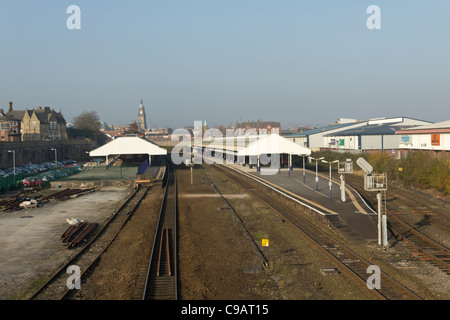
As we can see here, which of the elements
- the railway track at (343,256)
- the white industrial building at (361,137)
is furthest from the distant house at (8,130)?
the railway track at (343,256)

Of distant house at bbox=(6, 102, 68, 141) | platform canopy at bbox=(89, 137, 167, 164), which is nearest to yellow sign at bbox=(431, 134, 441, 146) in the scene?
platform canopy at bbox=(89, 137, 167, 164)

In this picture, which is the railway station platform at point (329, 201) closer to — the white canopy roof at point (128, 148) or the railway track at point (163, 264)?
the railway track at point (163, 264)

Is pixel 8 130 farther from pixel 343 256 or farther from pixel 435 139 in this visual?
pixel 343 256

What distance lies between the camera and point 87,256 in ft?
56.7

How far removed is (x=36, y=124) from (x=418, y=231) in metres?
104

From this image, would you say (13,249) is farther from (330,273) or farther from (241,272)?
(330,273)

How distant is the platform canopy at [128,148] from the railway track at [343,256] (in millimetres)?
23449

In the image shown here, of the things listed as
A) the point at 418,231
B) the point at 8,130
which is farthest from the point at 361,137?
the point at 8,130

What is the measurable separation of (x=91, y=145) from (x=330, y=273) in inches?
4465

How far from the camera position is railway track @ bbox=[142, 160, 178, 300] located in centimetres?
1284
